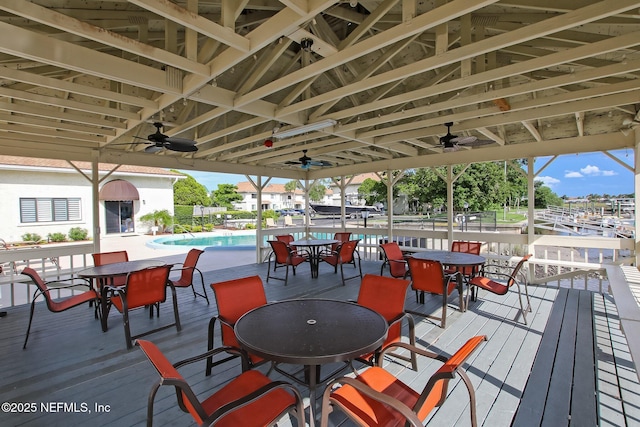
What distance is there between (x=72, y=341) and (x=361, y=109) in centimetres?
434

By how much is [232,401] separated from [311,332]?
57cm

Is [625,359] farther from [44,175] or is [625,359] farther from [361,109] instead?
[44,175]

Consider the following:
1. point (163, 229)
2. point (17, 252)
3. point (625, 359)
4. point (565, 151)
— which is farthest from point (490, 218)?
point (163, 229)

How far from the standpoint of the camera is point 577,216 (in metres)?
11.4

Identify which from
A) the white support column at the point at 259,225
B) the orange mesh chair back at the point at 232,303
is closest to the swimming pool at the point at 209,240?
the white support column at the point at 259,225

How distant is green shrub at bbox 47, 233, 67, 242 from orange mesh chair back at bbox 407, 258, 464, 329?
557 inches

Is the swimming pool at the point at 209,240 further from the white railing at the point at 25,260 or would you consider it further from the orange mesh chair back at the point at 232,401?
the orange mesh chair back at the point at 232,401

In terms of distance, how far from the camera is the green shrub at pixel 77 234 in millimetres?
12281

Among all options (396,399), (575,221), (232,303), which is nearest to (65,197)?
(232,303)

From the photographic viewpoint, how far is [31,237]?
37.0 ft

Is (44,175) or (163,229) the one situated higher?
(44,175)

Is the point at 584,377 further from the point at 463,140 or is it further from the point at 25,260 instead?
the point at 25,260

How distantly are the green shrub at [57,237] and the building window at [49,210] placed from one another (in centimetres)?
63

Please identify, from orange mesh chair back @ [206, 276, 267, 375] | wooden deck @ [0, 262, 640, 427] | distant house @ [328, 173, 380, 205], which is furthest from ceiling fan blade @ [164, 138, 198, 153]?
distant house @ [328, 173, 380, 205]
